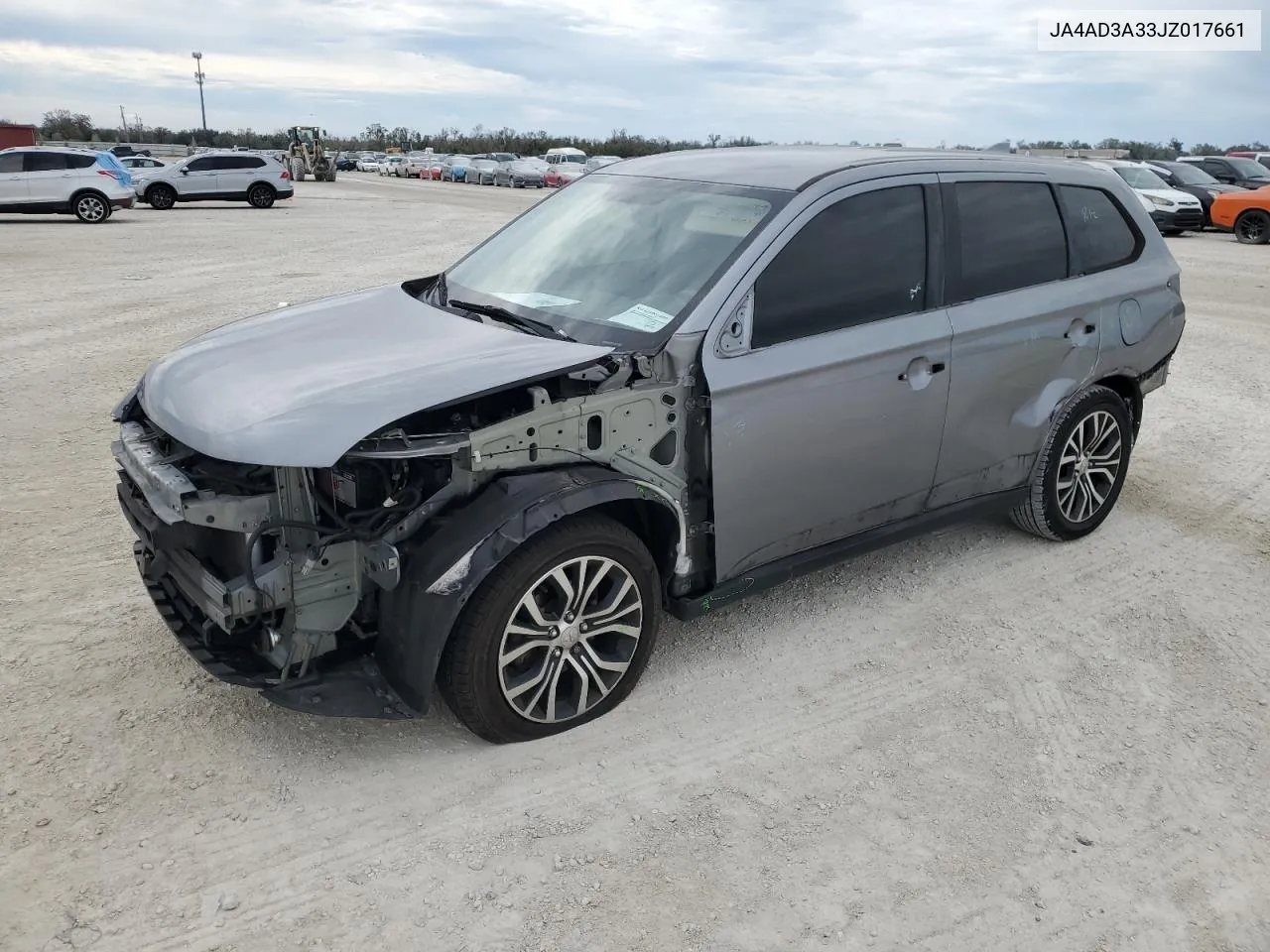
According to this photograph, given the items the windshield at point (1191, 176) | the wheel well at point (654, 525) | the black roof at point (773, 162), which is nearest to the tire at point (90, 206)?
the black roof at point (773, 162)

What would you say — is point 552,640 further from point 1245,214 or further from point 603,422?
point 1245,214

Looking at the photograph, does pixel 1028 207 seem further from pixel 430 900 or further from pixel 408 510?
pixel 430 900

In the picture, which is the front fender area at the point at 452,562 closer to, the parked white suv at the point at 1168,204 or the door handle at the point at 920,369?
the door handle at the point at 920,369

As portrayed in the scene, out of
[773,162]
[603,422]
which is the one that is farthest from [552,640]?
[773,162]

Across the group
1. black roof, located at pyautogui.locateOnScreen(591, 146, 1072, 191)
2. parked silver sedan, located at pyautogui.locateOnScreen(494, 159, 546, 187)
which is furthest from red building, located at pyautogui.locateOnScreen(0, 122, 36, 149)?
black roof, located at pyautogui.locateOnScreen(591, 146, 1072, 191)

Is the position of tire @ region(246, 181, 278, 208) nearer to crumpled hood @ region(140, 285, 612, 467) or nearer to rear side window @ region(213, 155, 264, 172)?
rear side window @ region(213, 155, 264, 172)

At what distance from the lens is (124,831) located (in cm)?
293

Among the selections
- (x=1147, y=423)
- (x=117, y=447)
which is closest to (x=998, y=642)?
(x=117, y=447)

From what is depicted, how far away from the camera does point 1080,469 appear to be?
498cm

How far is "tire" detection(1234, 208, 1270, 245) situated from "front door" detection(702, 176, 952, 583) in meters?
19.0

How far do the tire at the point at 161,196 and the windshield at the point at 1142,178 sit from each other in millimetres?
23828

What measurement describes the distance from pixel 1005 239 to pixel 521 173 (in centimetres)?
3936

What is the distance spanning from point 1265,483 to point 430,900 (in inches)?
217

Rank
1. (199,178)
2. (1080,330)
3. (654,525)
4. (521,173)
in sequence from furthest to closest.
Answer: (521,173) → (199,178) → (1080,330) → (654,525)
